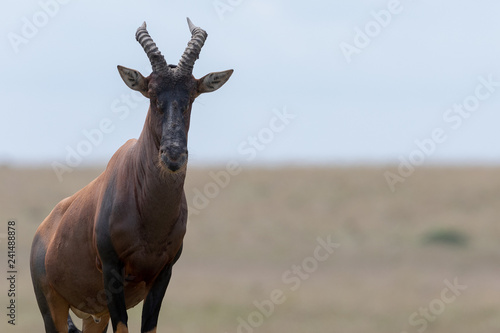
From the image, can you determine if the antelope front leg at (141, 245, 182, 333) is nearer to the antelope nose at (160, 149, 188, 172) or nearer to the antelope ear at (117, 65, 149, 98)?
→ the antelope nose at (160, 149, 188, 172)

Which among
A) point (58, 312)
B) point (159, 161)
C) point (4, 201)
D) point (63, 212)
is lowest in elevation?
point (4, 201)

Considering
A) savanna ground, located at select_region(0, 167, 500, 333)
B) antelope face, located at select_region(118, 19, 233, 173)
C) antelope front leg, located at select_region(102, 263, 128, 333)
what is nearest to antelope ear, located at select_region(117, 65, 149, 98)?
antelope face, located at select_region(118, 19, 233, 173)

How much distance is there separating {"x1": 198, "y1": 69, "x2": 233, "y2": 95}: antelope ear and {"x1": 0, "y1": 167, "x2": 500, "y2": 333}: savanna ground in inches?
645

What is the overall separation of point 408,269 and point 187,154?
105 feet

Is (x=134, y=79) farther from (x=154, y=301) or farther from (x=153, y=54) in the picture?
(x=154, y=301)

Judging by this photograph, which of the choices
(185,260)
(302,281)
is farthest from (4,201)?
(302,281)

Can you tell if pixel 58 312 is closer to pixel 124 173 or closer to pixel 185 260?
pixel 124 173

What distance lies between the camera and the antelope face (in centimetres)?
878

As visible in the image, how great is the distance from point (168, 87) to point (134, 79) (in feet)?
1.23

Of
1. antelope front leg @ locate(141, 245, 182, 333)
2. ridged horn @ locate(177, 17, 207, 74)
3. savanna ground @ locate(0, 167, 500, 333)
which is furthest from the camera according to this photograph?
savanna ground @ locate(0, 167, 500, 333)

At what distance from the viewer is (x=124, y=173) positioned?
9641 mm

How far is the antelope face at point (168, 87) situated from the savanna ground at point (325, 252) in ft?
54.5

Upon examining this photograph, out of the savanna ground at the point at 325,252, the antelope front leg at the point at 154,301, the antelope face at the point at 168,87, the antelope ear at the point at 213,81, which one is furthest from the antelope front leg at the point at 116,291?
the savanna ground at the point at 325,252

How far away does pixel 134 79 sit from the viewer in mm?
9094
